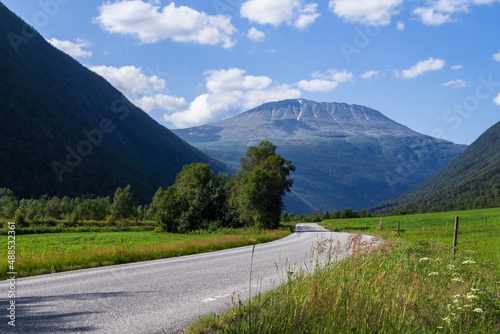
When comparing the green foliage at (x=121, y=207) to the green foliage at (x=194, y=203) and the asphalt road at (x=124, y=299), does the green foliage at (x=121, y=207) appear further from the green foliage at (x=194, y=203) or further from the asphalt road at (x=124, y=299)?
the asphalt road at (x=124, y=299)

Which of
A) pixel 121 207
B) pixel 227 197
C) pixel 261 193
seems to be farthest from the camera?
pixel 121 207

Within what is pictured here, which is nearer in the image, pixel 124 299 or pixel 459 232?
pixel 124 299

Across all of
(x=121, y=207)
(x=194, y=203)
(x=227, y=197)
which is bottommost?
(x=121, y=207)

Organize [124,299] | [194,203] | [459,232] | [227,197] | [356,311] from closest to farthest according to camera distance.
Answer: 1. [356,311]
2. [124,299]
3. [459,232]
4. [194,203]
5. [227,197]

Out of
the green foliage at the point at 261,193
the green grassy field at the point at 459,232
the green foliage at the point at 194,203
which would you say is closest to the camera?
the green grassy field at the point at 459,232

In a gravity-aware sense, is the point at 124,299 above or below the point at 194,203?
above

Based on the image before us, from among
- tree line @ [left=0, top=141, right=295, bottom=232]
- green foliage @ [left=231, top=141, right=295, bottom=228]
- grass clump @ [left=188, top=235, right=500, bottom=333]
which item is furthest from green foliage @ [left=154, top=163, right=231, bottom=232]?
grass clump @ [left=188, top=235, right=500, bottom=333]

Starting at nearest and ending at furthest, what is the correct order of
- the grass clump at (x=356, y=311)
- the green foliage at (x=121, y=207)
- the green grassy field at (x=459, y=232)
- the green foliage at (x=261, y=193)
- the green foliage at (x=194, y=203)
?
the grass clump at (x=356, y=311) < the green grassy field at (x=459, y=232) < the green foliage at (x=261, y=193) < the green foliage at (x=194, y=203) < the green foliage at (x=121, y=207)

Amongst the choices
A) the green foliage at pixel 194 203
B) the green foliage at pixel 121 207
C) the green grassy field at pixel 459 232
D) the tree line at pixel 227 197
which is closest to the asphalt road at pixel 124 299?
the green grassy field at pixel 459 232

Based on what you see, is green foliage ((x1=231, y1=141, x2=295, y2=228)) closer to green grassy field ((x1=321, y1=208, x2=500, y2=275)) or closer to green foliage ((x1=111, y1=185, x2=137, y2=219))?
green grassy field ((x1=321, y1=208, x2=500, y2=275))

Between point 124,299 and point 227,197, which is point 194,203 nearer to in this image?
point 227,197

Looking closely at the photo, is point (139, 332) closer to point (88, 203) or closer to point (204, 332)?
point (204, 332)

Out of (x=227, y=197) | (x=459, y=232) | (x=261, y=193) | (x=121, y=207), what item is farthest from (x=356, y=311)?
(x=121, y=207)

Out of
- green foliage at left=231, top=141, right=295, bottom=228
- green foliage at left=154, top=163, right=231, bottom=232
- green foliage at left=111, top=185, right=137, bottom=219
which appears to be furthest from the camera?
green foliage at left=111, top=185, right=137, bottom=219
